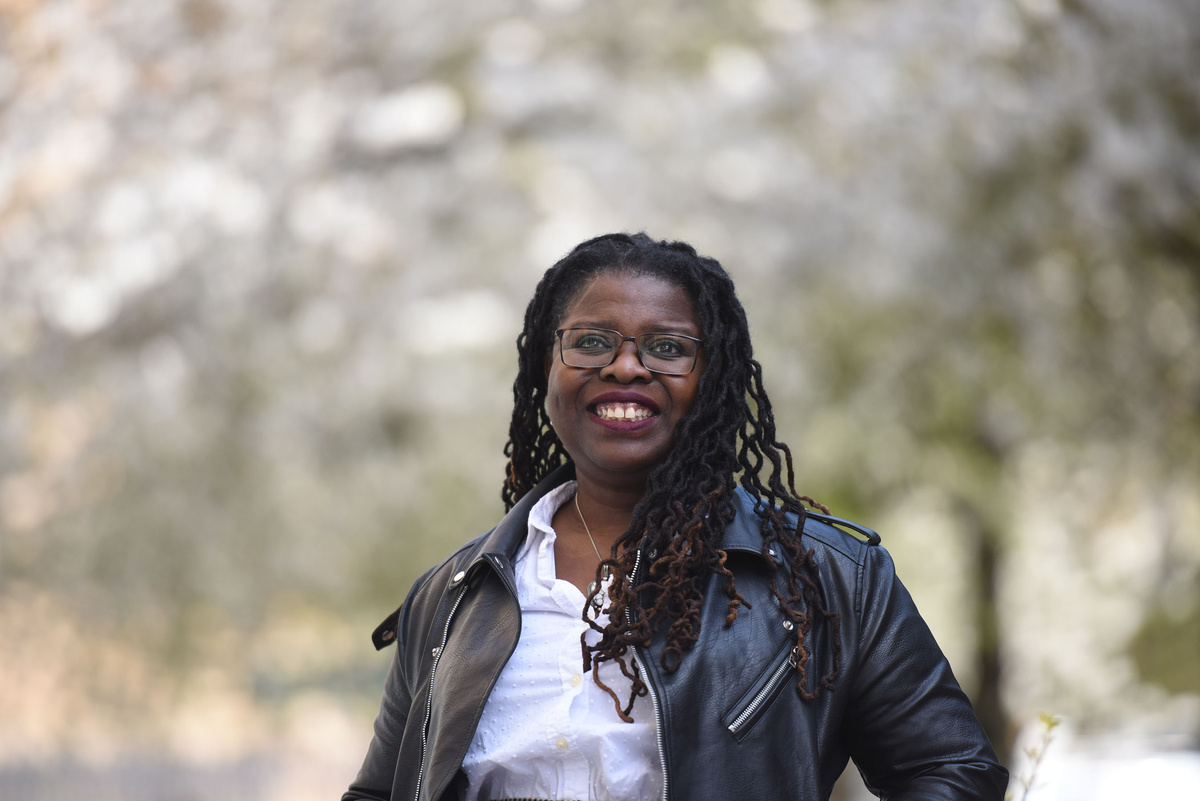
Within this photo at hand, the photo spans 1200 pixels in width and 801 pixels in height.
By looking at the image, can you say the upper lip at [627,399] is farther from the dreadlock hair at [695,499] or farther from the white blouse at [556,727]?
the white blouse at [556,727]

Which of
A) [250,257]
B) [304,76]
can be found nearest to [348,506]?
[250,257]

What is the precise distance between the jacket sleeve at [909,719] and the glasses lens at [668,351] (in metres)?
0.47

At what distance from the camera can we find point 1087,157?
23.9 feet

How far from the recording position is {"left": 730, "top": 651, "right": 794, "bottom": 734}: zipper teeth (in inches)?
75.8

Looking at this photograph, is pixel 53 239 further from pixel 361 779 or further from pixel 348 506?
pixel 361 779

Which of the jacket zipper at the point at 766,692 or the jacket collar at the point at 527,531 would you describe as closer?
the jacket zipper at the point at 766,692

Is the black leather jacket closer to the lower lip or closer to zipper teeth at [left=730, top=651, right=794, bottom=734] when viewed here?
zipper teeth at [left=730, top=651, right=794, bottom=734]

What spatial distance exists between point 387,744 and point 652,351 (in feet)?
3.02

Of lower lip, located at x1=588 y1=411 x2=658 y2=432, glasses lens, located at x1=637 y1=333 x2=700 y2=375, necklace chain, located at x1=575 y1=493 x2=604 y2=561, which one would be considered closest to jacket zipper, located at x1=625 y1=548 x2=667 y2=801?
necklace chain, located at x1=575 y1=493 x2=604 y2=561

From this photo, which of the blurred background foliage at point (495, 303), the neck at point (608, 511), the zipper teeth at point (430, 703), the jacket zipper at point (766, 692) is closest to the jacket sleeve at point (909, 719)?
the jacket zipper at point (766, 692)

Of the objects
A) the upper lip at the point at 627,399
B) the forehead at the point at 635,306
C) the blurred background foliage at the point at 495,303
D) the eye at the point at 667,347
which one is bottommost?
the upper lip at the point at 627,399

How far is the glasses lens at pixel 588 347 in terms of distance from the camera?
217 cm

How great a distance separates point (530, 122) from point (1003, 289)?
3.07 metres

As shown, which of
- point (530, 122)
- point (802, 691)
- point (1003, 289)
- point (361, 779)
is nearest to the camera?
point (802, 691)
